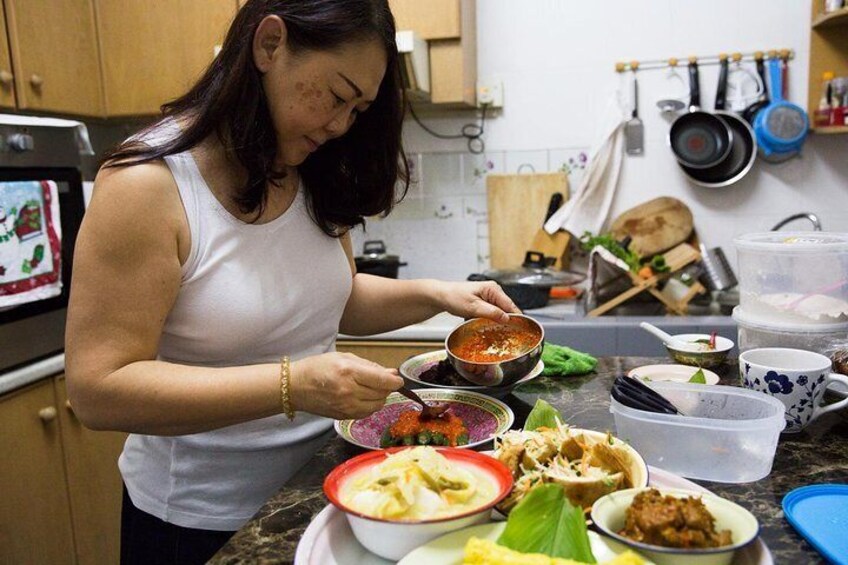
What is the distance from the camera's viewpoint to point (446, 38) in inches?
97.7

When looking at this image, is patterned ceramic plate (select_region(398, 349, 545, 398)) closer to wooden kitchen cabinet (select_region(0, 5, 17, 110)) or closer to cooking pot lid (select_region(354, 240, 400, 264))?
cooking pot lid (select_region(354, 240, 400, 264))

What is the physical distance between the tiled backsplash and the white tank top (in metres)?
1.63

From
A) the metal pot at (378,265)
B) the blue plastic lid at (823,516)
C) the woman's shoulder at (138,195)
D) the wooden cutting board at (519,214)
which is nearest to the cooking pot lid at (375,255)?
the metal pot at (378,265)

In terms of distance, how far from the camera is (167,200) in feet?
3.16

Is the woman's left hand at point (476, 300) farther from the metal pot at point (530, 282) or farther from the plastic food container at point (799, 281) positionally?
the metal pot at point (530, 282)

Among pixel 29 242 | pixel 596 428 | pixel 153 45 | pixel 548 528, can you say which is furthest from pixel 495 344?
pixel 153 45

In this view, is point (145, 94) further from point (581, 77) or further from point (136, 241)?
point (136, 241)

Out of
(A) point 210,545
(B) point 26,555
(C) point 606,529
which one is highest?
(C) point 606,529

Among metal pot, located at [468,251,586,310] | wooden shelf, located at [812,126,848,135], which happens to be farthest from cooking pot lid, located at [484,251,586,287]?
wooden shelf, located at [812,126,848,135]

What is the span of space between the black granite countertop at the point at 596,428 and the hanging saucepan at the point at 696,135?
1429mm

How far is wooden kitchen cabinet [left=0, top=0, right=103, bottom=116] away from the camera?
2.16 metres

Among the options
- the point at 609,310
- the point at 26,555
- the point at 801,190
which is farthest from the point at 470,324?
the point at 801,190

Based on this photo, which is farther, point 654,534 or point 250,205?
point 250,205

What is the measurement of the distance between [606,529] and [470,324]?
64 cm
